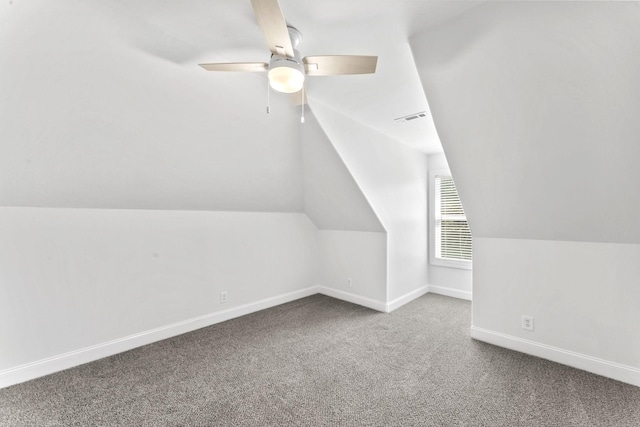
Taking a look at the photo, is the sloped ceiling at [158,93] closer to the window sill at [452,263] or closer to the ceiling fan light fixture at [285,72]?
the ceiling fan light fixture at [285,72]

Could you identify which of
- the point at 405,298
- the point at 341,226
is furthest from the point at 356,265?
the point at 405,298

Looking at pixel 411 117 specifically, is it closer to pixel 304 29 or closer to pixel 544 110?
pixel 544 110

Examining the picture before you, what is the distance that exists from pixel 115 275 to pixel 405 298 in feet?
11.9

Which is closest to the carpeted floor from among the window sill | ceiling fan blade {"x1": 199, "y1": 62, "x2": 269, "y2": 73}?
the window sill

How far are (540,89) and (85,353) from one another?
4145mm

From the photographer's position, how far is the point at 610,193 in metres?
2.03

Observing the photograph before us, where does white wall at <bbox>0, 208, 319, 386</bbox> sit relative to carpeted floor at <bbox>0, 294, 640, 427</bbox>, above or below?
above

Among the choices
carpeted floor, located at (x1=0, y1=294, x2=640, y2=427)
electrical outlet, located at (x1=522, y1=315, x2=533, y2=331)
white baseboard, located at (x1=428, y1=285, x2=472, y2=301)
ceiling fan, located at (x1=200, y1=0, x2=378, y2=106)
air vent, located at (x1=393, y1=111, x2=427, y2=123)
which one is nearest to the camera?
ceiling fan, located at (x1=200, y1=0, x2=378, y2=106)

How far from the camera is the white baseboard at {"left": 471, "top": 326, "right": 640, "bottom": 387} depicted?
2203 mm

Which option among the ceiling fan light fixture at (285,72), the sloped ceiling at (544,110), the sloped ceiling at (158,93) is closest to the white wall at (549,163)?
the sloped ceiling at (544,110)

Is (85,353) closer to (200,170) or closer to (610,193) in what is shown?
(200,170)

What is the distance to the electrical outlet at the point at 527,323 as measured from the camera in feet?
8.66

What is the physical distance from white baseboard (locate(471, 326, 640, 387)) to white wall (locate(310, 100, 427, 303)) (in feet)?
4.14

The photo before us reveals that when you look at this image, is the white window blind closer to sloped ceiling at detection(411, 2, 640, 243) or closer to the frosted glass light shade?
sloped ceiling at detection(411, 2, 640, 243)
